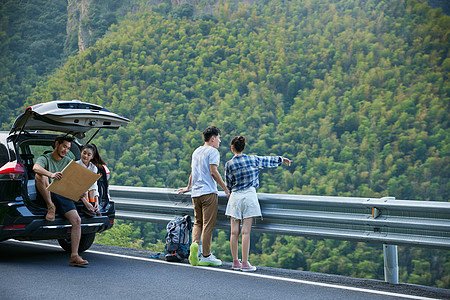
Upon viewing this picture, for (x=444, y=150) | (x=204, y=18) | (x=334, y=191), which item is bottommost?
(x=334, y=191)

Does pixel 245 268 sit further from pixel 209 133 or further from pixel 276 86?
pixel 276 86

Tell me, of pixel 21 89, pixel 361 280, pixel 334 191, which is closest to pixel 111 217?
pixel 361 280

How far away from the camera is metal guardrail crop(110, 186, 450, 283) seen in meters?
5.13

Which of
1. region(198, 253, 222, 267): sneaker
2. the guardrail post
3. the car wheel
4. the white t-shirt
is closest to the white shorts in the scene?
the white t-shirt

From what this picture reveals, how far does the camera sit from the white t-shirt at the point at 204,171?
21.2 ft

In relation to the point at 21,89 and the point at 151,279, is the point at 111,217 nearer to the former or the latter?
the point at 151,279

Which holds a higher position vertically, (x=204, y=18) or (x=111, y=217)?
(x=204, y=18)

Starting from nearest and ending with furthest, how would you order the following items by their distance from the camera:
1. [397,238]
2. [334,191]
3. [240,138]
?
[397,238] → [240,138] → [334,191]

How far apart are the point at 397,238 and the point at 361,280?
2.10 feet

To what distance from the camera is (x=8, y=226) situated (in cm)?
584

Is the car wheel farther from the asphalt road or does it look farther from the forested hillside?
the forested hillside

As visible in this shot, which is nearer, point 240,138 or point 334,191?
point 240,138

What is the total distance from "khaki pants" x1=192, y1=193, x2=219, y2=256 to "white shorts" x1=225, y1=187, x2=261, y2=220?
0.28 m

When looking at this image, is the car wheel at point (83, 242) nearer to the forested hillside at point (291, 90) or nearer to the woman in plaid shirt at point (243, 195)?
the woman in plaid shirt at point (243, 195)
